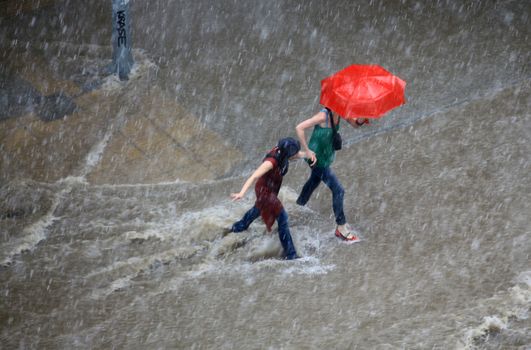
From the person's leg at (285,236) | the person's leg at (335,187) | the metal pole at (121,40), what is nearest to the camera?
the person's leg at (285,236)

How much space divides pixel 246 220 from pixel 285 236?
52cm

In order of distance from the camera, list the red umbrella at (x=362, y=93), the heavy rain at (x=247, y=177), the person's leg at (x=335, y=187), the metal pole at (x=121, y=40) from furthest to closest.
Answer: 1. the metal pole at (x=121, y=40)
2. the person's leg at (x=335, y=187)
3. the red umbrella at (x=362, y=93)
4. the heavy rain at (x=247, y=177)

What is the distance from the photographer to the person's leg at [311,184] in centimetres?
669

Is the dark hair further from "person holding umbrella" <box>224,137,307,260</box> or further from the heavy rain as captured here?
the heavy rain

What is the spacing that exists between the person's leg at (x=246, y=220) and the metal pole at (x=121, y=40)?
4266mm

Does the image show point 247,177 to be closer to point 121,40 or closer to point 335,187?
point 335,187

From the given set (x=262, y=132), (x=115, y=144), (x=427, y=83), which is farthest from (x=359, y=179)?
(x=115, y=144)

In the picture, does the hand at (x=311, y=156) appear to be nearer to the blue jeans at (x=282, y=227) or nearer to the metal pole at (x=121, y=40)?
the blue jeans at (x=282, y=227)

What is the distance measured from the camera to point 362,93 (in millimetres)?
6066

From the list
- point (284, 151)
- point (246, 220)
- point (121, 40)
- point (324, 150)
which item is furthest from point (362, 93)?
point (121, 40)

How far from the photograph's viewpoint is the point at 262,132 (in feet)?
31.2

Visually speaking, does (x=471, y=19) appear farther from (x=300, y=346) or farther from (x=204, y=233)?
(x=300, y=346)

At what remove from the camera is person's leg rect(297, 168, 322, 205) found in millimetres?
6688

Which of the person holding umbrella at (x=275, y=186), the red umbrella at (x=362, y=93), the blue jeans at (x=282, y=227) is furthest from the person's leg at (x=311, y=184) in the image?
the red umbrella at (x=362, y=93)
